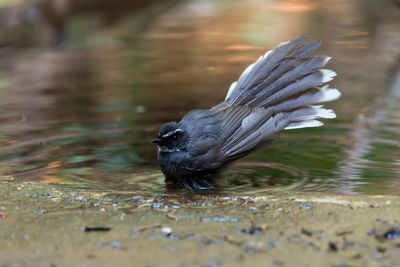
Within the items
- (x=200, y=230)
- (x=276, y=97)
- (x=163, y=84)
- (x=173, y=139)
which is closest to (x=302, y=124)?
(x=276, y=97)

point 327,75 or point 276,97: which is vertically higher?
point 327,75

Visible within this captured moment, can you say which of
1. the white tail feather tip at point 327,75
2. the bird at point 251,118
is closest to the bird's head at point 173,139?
the bird at point 251,118

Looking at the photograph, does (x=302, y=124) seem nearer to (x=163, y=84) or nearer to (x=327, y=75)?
(x=327, y=75)

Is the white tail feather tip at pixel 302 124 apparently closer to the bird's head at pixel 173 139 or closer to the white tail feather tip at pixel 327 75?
the white tail feather tip at pixel 327 75

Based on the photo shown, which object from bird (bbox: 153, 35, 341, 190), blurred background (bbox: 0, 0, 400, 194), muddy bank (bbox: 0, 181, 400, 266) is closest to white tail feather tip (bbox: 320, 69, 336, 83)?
bird (bbox: 153, 35, 341, 190)

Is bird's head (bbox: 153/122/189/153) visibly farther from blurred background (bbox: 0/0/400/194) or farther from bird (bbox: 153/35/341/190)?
blurred background (bbox: 0/0/400/194)

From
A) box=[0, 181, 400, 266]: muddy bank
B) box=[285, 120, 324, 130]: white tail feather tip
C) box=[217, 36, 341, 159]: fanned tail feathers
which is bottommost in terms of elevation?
box=[0, 181, 400, 266]: muddy bank

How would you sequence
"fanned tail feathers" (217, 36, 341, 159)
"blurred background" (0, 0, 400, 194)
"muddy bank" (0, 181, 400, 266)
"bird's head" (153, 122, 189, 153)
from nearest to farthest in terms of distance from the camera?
"muddy bank" (0, 181, 400, 266) → "fanned tail feathers" (217, 36, 341, 159) → "bird's head" (153, 122, 189, 153) → "blurred background" (0, 0, 400, 194)
